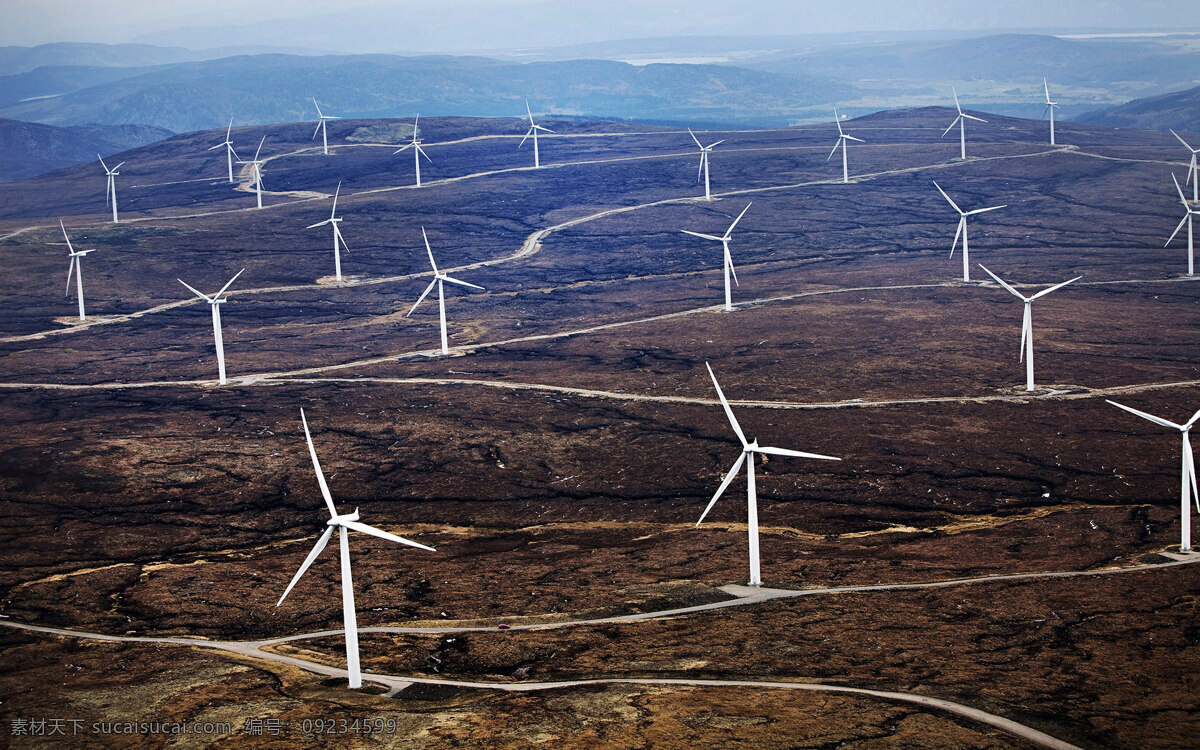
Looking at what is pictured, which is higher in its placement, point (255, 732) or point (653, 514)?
point (255, 732)

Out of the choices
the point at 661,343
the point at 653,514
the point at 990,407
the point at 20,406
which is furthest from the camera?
the point at 661,343

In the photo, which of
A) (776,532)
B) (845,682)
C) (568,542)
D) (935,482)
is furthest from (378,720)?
(935,482)

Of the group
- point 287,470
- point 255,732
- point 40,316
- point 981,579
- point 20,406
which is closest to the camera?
point 255,732

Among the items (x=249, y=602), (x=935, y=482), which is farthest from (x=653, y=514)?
(x=249, y=602)

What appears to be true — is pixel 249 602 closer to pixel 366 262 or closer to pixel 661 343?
pixel 661 343

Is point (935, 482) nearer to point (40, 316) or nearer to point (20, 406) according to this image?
point (20, 406)

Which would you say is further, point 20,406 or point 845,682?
point 20,406

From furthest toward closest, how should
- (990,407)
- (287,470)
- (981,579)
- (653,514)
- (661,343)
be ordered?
(661,343) < (990,407) < (287,470) < (653,514) < (981,579)

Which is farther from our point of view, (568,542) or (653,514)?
(653,514)

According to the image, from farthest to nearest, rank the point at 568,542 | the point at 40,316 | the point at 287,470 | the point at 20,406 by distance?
the point at 40,316 → the point at 20,406 → the point at 287,470 → the point at 568,542
